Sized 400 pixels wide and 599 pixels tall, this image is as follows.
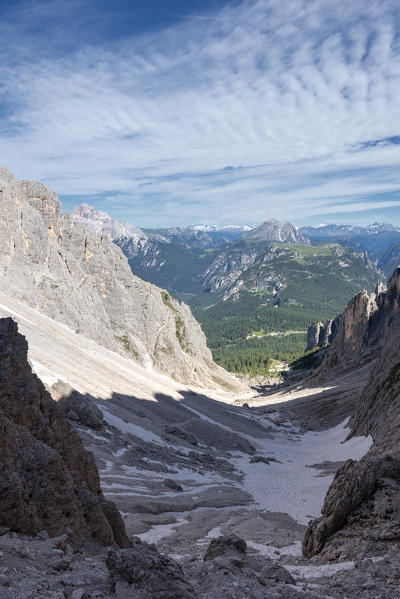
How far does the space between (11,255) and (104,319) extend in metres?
39.0

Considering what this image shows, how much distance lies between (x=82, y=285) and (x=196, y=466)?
353ft

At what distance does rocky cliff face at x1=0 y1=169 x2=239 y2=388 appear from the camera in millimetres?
Result: 117688

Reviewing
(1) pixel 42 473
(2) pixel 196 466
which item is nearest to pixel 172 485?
(2) pixel 196 466

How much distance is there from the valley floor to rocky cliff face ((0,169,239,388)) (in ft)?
103

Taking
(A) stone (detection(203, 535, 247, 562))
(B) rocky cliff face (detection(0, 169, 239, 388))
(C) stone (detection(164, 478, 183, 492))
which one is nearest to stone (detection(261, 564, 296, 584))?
(A) stone (detection(203, 535, 247, 562))

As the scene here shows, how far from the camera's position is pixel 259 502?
1423 inches

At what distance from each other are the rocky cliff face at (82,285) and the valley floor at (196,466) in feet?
103

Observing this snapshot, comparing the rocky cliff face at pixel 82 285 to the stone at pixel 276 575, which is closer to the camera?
the stone at pixel 276 575

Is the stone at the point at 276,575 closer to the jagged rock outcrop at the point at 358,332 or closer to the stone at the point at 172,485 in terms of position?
the stone at the point at 172,485

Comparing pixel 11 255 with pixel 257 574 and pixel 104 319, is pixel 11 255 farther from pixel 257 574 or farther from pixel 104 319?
pixel 257 574

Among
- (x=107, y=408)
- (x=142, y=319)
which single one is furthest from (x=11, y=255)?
(x=107, y=408)

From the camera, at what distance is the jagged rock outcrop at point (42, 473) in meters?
12.4

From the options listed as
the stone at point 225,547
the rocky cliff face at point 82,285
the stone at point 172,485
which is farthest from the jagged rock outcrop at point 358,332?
the stone at point 225,547

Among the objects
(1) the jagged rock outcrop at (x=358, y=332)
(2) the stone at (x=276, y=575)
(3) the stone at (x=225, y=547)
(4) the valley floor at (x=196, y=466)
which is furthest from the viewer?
(1) the jagged rock outcrop at (x=358, y=332)
